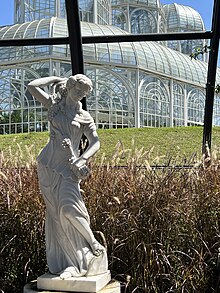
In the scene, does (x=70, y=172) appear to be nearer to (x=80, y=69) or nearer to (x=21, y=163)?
(x=21, y=163)

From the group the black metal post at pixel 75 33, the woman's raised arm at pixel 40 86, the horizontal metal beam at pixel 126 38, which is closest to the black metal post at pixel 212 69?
the horizontal metal beam at pixel 126 38

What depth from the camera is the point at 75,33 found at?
18.7ft

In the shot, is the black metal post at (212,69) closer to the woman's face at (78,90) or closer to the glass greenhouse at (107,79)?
the woman's face at (78,90)

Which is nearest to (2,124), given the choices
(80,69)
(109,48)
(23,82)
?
(23,82)

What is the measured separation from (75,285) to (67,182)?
0.79 metres

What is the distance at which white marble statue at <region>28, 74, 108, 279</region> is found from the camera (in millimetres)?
3477

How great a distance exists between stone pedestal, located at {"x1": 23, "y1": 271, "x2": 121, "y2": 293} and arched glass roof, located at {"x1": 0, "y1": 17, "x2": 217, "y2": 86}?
55.9ft

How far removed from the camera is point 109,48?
2122 centimetres

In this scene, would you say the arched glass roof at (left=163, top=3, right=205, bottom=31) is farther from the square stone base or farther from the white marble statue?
the square stone base

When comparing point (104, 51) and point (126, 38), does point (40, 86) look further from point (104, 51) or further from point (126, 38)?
point (104, 51)

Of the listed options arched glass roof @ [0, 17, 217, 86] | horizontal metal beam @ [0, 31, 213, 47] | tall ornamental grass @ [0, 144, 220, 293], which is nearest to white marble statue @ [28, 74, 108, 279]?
tall ornamental grass @ [0, 144, 220, 293]

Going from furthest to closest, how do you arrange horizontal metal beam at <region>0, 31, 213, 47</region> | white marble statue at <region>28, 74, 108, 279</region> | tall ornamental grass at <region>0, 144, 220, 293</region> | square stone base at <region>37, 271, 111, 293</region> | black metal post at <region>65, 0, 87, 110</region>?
horizontal metal beam at <region>0, 31, 213, 47</region>
black metal post at <region>65, 0, 87, 110</region>
tall ornamental grass at <region>0, 144, 220, 293</region>
white marble statue at <region>28, 74, 108, 279</region>
square stone base at <region>37, 271, 111, 293</region>

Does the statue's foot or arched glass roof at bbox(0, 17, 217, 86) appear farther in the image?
arched glass roof at bbox(0, 17, 217, 86)

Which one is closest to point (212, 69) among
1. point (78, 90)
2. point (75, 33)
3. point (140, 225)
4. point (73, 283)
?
point (75, 33)
